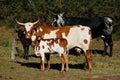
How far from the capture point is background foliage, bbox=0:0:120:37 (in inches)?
1080

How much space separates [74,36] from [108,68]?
2604 mm

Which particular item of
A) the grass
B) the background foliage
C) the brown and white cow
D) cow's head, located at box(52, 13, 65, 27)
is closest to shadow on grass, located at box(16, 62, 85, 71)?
the grass

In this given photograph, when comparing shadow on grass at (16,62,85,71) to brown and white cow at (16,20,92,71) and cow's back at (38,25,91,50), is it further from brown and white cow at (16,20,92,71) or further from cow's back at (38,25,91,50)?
cow's back at (38,25,91,50)

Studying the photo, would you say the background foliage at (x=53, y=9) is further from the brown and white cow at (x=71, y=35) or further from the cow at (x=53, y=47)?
the cow at (x=53, y=47)

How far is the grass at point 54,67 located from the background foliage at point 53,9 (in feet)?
8.84

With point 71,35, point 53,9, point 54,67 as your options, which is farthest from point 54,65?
point 53,9

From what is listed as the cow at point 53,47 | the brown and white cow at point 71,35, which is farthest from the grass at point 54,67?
the brown and white cow at point 71,35

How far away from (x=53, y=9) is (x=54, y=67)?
11427mm

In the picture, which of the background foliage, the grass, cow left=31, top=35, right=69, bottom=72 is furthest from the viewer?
the background foliage

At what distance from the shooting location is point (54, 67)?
17.3 meters

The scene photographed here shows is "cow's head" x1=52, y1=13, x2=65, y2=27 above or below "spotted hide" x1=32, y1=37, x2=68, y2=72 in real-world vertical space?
above

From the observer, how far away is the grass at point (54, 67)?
46.9 feet

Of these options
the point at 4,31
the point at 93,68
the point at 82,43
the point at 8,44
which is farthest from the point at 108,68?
the point at 4,31

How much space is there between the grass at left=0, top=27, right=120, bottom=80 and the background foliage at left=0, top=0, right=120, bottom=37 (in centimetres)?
270
